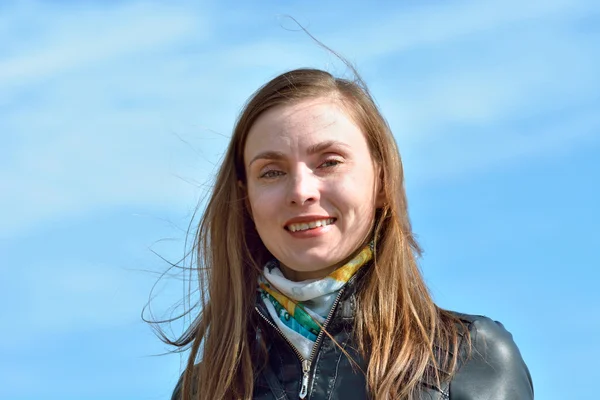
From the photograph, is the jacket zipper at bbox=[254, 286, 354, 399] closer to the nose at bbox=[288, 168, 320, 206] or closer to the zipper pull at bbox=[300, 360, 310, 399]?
the zipper pull at bbox=[300, 360, 310, 399]

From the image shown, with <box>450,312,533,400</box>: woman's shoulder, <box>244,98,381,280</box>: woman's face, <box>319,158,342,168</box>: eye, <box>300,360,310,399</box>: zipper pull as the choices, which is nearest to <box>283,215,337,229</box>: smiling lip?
<box>244,98,381,280</box>: woman's face

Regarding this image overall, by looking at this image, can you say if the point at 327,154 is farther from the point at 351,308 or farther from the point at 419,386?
the point at 419,386

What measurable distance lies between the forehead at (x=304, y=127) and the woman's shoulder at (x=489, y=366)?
921 mm

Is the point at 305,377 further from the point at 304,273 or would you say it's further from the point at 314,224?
the point at 314,224

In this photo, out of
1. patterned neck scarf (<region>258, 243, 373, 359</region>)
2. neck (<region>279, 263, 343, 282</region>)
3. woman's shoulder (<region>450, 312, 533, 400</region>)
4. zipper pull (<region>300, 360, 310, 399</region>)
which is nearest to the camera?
woman's shoulder (<region>450, 312, 533, 400</region>)

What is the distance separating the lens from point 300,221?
Result: 15.9 ft

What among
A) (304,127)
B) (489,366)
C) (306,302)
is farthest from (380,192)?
(489,366)

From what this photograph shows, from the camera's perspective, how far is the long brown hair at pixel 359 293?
4719 mm

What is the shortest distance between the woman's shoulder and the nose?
0.82 meters

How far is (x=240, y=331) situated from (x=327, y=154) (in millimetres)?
894

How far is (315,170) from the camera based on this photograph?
4809 millimetres

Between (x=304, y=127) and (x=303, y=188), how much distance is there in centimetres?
27

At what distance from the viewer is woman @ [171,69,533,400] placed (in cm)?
470

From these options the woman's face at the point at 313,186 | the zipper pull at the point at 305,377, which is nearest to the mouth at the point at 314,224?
the woman's face at the point at 313,186
